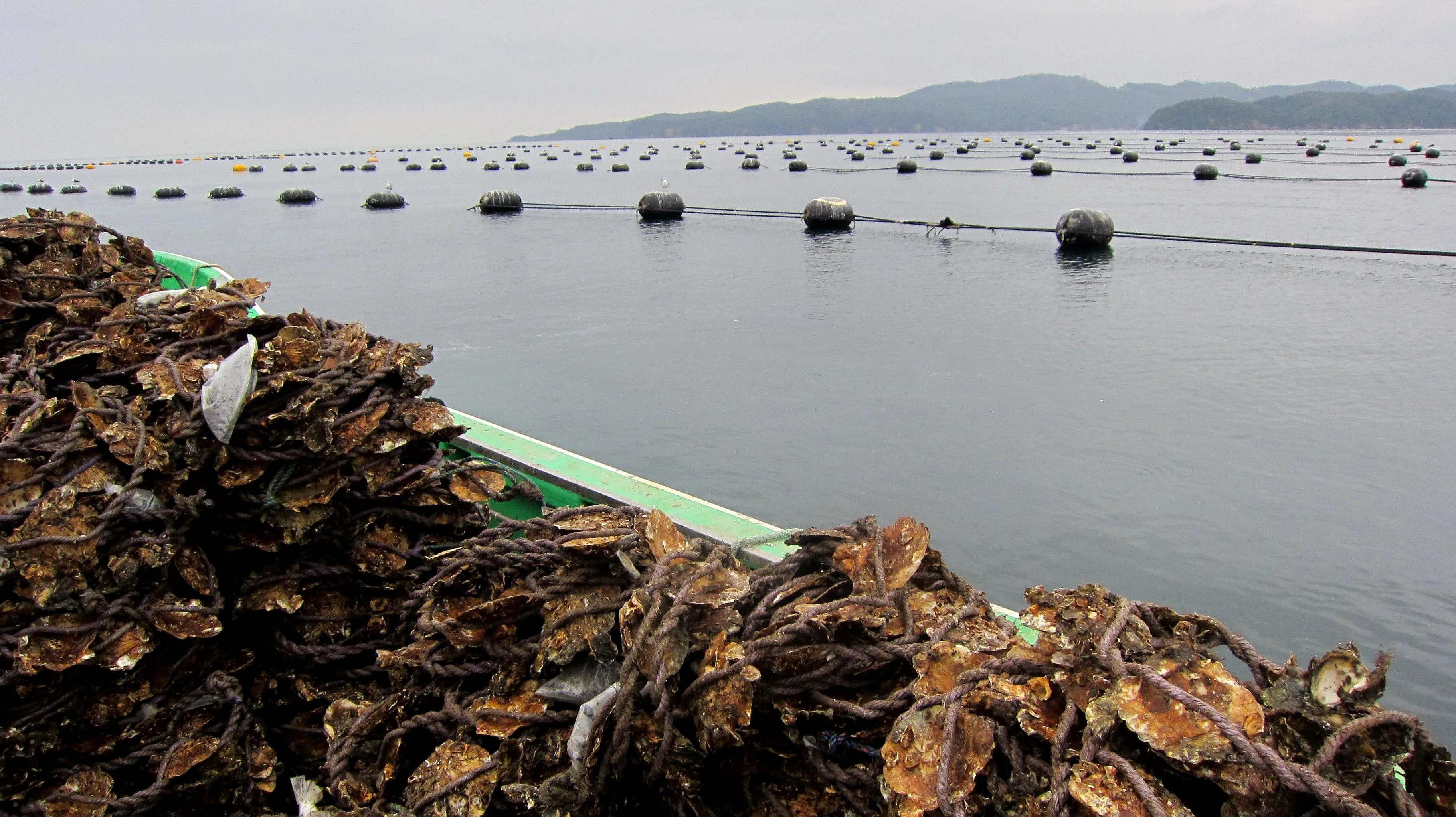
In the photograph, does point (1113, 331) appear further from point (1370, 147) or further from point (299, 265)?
point (1370, 147)

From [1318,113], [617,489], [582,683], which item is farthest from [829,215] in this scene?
[1318,113]

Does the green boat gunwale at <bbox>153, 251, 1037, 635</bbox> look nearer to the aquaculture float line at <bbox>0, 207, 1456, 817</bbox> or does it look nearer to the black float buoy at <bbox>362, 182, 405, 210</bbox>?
the aquaculture float line at <bbox>0, 207, 1456, 817</bbox>

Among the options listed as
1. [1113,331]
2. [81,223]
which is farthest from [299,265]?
[1113,331]

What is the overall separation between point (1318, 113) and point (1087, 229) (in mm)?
201532

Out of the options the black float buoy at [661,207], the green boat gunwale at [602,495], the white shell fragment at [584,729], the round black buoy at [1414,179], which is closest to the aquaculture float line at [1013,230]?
the black float buoy at [661,207]

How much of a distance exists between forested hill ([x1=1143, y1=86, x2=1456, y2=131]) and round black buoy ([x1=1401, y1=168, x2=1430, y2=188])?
159040 millimetres

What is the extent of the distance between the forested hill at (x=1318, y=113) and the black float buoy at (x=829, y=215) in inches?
7102

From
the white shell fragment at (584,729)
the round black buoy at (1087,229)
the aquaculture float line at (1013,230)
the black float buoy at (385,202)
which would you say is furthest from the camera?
the black float buoy at (385,202)

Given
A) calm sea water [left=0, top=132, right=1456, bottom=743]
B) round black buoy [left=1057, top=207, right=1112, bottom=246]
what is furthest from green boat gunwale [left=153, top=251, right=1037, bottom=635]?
round black buoy [left=1057, top=207, right=1112, bottom=246]

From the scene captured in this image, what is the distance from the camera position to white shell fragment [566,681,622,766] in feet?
7.10

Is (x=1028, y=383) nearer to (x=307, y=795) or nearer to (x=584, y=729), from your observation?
(x=584, y=729)

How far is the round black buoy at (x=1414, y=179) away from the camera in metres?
31.2

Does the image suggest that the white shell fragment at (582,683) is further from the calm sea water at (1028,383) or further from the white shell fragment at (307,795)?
the calm sea water at (1028,383)

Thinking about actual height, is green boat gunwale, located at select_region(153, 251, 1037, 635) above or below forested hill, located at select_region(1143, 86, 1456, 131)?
below
